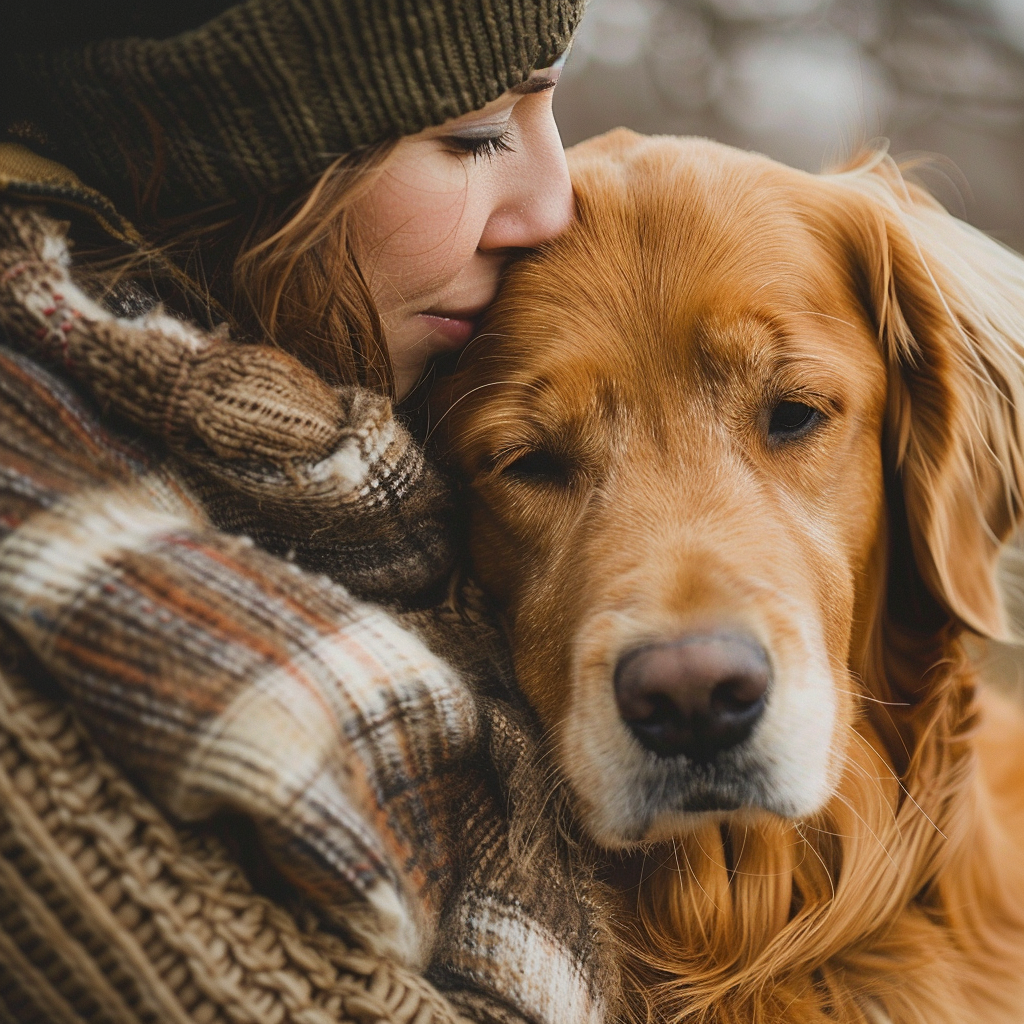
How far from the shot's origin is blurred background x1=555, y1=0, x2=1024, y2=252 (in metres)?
8.38

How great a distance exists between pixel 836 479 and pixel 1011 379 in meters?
0.57

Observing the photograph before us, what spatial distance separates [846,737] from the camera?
1.86 metres

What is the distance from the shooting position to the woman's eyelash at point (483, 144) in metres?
1.82

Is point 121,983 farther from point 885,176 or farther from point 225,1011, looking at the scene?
point 885,176

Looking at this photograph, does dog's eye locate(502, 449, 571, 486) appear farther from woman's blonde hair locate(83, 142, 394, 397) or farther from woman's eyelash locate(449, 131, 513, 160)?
woman's eyelash locate(449, 131, 513, 160)

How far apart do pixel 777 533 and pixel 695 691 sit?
45cm

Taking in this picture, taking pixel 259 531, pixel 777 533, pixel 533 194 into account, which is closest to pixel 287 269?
pixel 259 531

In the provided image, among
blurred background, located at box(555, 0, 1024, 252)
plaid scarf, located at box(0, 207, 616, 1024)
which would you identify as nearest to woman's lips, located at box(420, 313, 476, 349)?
plaid scarf, located at box(0, 207, 616, 1024)

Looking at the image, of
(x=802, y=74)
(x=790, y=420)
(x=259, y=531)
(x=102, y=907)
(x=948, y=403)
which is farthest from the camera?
(x=802, y=74)

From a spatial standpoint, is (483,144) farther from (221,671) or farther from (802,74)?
(802,74)

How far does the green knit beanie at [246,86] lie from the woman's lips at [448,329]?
46cm

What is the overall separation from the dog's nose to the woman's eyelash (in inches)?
41.6

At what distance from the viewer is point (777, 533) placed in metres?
1.79

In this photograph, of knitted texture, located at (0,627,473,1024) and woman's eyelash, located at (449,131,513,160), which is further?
woman's eyelash, located at (449,131,513,160)
